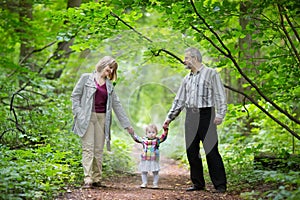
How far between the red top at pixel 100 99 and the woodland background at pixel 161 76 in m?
0.85

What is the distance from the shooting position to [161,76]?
10.5 m

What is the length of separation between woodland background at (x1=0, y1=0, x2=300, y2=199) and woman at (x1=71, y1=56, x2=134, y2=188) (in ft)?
0.82

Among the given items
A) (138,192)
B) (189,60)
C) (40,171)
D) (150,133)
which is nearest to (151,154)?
(150,133)

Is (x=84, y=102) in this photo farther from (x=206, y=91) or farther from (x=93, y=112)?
(x=206, y=91)

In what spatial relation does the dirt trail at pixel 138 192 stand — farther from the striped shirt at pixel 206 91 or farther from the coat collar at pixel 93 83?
the coat collar at pixel 93 83

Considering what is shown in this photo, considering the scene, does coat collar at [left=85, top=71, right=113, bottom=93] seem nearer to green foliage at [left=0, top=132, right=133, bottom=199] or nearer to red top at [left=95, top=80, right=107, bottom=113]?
red top at [left=95, top=80, right=107, bottom=113]

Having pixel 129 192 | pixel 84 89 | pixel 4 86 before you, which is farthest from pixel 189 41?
pixel 4 86

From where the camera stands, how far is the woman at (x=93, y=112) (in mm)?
6152

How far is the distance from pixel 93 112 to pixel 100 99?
218 millimetres

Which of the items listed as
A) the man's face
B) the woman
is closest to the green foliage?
the woman

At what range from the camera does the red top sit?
20.5ft

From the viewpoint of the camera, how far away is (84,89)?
624 cm

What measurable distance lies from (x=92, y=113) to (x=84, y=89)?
371mm

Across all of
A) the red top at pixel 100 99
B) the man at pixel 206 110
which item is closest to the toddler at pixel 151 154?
the man at pixel 206 110
